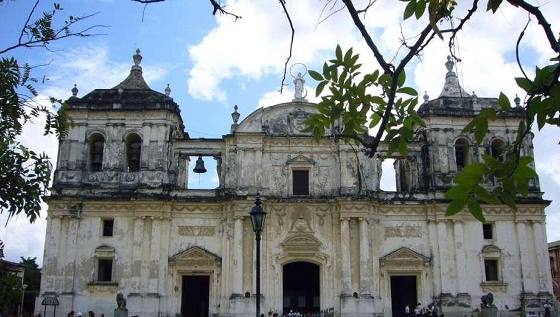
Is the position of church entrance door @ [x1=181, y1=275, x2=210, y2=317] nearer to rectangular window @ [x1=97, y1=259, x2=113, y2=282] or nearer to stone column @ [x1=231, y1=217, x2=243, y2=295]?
stone column @ [x1=231, y1=217, x2=243, y2=295]

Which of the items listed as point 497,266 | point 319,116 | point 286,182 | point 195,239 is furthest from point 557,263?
point 319,116

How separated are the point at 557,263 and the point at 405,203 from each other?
2350 cm

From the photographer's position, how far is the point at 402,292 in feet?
80.4

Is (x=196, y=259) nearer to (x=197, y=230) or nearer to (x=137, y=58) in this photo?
(x=197, y=230)

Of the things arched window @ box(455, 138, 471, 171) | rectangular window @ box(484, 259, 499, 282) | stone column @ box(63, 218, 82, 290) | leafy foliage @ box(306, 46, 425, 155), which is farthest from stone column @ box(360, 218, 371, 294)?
leafy foliage @ box(306, 46, 425, 155)

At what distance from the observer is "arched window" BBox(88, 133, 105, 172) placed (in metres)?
25.1

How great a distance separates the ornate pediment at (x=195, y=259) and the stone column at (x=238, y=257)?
0.79 metres

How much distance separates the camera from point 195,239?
78.5ft

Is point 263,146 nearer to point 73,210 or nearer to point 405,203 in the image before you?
point 405,203

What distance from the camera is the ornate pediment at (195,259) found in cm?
2348

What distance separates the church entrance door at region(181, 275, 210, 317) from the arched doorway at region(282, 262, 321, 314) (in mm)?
3180

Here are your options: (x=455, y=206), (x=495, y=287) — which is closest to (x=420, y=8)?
(x=455, y=206)

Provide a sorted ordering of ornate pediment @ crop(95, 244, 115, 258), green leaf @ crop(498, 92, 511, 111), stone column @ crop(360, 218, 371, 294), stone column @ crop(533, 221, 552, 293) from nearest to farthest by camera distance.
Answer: green leaf @ crop(498, 92, 511, 111) < stone column @ crop(360, 218, 371, 294) < ornate pediment @ crop(95, 244, 115, 258) < stone column @ crop(533, 221, 552, 293)

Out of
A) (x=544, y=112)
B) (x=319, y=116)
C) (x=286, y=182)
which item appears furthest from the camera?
(x=286, y=182)
